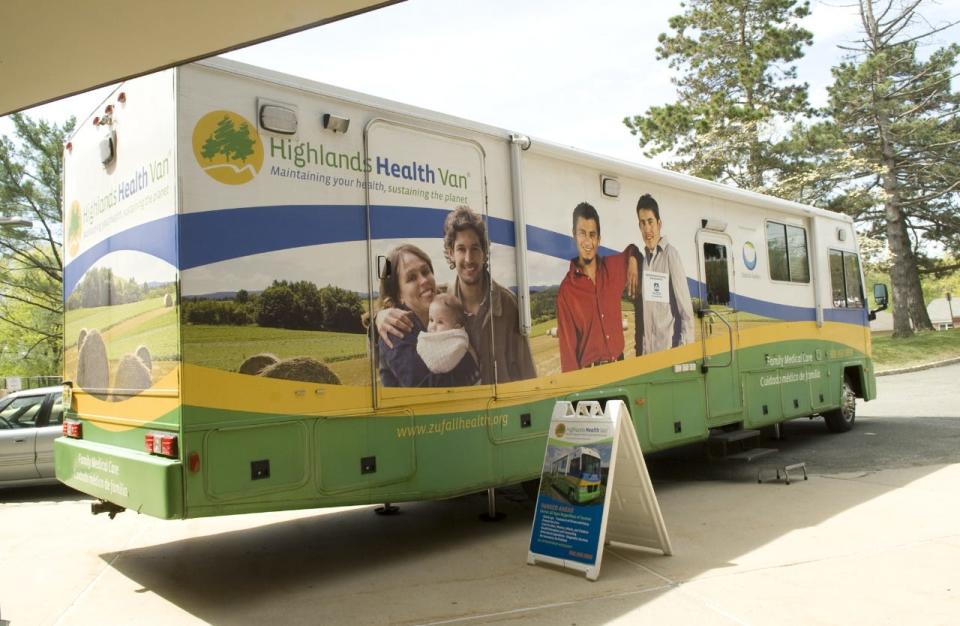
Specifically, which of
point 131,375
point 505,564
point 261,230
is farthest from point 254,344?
point 505,564

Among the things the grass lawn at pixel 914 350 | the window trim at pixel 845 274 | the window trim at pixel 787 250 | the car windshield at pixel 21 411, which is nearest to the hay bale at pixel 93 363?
the car windshield at pixel 21 411

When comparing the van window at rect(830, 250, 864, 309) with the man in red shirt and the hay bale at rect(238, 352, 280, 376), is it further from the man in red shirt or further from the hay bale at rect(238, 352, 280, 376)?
the hay bale at rect(238, 352, 280, 376)

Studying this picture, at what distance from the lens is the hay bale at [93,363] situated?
547 cm

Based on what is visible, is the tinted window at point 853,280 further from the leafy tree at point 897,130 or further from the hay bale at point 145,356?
the leafy tree at point 897,130

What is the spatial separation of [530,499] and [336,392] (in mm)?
2846

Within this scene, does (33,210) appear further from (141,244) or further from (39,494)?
(141,244)

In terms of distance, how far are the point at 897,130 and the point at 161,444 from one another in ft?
95.7

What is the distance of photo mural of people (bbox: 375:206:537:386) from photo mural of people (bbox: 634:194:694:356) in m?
1.65

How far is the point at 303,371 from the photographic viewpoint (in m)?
4.84

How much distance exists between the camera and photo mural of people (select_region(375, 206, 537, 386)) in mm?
5832

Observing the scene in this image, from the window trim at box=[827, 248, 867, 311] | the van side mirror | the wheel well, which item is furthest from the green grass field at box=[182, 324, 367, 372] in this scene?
the van side mirror

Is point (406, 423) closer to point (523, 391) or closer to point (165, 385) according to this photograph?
point (523, 391)

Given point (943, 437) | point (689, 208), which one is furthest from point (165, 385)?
point (943, 437)

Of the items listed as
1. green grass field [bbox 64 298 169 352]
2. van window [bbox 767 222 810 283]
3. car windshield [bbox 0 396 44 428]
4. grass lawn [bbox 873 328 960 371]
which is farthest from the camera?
grass lawn [bbox 873 328 960 371]
